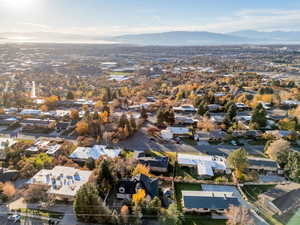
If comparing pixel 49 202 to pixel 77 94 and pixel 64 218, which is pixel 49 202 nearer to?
pixel 64 218

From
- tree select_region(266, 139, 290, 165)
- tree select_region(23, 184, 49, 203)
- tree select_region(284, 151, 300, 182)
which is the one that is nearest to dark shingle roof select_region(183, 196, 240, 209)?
tree select_region(284, 151, 300, 182)

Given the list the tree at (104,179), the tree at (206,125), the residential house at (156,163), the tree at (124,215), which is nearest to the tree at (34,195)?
the tree at (104,179)

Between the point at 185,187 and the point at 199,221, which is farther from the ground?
the point at 185,187

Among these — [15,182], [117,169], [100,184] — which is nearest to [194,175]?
[117,169]

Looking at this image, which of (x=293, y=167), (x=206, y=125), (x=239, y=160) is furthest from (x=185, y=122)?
(x=293, y=167)

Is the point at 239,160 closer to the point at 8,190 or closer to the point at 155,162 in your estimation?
the point at 155,162

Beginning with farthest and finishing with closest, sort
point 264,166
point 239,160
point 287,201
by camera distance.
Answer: point 264,166 → point 239,160 → point 287,201
